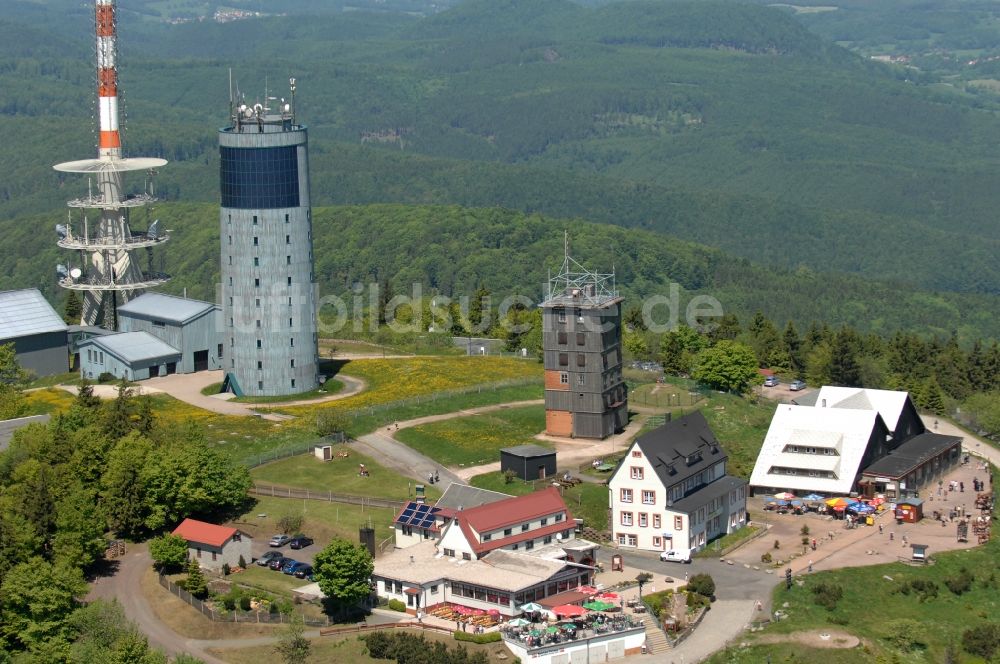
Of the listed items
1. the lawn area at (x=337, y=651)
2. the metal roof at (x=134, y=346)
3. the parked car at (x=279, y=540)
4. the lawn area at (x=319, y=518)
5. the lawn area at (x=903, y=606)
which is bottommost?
the lawn area at (x=903, y=606)

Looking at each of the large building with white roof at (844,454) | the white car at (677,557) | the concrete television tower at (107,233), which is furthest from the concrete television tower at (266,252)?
the white car at (677,557)

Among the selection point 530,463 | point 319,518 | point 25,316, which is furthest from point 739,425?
point 25,316

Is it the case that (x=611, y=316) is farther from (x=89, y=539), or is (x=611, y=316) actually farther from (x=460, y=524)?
(x=89, y=539)

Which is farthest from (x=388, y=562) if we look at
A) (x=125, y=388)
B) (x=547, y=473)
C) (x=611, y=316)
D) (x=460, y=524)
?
(x=125, y=388)

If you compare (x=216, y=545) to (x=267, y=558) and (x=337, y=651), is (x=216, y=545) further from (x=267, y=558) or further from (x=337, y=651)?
(x=337, y=651)

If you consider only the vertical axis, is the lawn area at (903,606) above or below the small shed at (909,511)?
below

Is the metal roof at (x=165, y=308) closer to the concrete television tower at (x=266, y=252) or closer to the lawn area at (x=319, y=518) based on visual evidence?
the concrete television tower at (x=266, y=252)

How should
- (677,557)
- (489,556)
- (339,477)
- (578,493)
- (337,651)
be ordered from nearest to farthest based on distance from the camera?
(337,651), (489,556), (677,557), (578,493), (339,477)

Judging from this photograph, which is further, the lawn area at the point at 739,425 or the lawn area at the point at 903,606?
the lawn area at the point at 739,425
